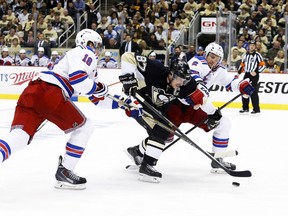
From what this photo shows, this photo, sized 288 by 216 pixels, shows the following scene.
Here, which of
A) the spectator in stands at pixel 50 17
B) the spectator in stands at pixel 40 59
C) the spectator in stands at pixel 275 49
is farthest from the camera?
the spectator in stands at pixel 50 17

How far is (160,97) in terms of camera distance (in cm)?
482

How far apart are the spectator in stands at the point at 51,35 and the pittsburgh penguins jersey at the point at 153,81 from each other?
29.2 feet

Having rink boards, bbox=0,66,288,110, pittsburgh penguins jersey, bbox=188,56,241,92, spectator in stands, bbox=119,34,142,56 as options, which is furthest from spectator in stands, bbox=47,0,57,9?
pittsburgh penguins jersey, bbox=188,56,241,92

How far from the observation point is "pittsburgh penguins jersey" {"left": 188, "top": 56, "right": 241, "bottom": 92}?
5148 millimetres

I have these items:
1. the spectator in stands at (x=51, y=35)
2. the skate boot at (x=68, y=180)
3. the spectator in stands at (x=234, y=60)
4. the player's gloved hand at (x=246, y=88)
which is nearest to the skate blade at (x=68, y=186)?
the skate boot at (x=68, y=180)

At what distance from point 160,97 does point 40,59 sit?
837 centimetres

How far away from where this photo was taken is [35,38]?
13.3 m

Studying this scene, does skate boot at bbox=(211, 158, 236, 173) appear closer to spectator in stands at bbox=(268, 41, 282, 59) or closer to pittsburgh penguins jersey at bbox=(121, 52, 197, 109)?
pittsburgh penguins jersey at bbox=(121, 52, 197, 109)

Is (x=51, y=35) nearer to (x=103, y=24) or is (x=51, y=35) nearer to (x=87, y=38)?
(x=103, y=24)

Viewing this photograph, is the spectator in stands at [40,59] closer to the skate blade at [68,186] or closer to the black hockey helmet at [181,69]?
the black hockey helmet at [181,69]

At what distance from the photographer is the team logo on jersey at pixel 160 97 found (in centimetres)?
482

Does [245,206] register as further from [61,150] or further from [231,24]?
[231,24]

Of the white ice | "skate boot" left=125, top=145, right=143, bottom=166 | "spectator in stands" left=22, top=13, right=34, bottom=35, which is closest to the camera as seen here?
the white ice

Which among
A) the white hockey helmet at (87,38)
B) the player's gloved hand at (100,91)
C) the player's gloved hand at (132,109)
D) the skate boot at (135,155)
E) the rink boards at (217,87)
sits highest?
the white hockey helmet at (87,38)
